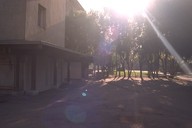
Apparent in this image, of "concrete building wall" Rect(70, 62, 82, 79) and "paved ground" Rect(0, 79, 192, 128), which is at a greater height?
"concrete building wall" Rect(70, 62, 82, 79)

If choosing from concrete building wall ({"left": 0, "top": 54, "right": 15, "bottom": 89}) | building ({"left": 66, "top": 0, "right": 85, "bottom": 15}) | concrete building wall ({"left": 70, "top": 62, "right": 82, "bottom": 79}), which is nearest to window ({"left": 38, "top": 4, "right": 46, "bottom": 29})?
concrete building wall ({"left": 0, "top": 54, "right": 15, "bottom": 89})

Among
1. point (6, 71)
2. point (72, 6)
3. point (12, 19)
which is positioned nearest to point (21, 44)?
point (12, 19)

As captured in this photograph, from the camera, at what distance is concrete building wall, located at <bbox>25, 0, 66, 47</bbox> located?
22.7 m

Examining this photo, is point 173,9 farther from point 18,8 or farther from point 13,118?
point 13,118

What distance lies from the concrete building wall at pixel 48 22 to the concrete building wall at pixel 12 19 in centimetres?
34

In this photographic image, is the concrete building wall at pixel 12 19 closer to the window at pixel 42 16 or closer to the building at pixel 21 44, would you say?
the building at pixel 21 44

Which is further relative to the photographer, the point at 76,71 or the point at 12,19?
the point at 76,71

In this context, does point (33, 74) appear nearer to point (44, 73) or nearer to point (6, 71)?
point (6, 71)

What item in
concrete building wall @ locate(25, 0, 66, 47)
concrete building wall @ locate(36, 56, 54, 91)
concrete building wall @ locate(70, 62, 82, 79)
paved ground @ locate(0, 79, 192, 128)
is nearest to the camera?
paved ground @ locate(0, 79, 192, 128)

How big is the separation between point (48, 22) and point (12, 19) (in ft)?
15.9

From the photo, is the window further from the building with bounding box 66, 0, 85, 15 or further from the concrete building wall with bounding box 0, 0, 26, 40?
the building with bounding box 66, 0, 85, 15

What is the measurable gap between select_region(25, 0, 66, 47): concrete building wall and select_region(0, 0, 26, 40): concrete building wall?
342 millimetres

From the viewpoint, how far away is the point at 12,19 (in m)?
22.1

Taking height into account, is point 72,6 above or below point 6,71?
above
